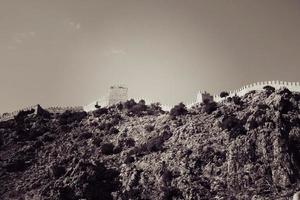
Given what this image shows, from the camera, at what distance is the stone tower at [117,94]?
97062 mm

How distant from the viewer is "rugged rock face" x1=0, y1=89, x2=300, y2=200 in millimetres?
56000

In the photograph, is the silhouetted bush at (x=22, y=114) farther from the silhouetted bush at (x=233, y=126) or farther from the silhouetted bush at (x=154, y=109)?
the silhouetted bush at (x=233, y=126)

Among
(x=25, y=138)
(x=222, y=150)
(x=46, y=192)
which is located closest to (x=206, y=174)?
(x=222, y=150)

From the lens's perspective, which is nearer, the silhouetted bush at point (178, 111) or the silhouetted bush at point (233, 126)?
the silhouetted bush at point (233, 126)

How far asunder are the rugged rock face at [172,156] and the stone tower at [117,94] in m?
17.2

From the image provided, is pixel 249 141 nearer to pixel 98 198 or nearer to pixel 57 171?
pixel 98 198

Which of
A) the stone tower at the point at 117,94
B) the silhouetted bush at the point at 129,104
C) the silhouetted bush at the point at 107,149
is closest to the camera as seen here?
the silhouetted bush at the point at 107,149

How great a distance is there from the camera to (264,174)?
181 feet

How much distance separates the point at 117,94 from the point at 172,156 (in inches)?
1459

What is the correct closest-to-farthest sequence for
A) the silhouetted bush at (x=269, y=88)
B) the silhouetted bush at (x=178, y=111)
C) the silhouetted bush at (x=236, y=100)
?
the silhouetted bush at (x=269, y=88), the silhouetted bush at (x=236, y=100), the silhouetted bush at (x=178, y=111)

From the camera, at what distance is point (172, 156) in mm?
62844

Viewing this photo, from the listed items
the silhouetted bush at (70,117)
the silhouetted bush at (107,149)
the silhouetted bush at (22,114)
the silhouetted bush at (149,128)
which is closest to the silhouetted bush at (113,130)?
the silhouetted bush at (107,149)

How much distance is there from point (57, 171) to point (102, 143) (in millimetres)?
10350

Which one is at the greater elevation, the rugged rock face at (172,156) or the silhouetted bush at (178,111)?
the silhouetted bush at (178,111)
